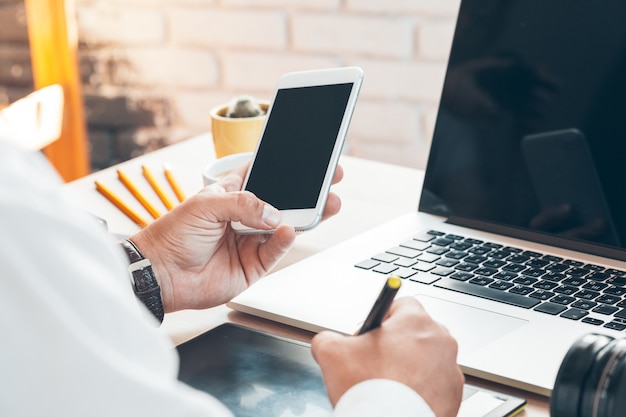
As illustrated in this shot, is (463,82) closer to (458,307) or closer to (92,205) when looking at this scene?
(458,307)

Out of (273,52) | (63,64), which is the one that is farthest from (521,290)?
(63,64)

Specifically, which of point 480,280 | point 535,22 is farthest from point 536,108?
point 480,280

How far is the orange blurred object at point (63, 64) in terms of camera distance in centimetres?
178

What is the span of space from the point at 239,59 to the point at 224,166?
714mm

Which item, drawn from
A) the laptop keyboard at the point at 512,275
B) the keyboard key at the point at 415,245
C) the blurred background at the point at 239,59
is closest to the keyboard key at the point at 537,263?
the laptop keyboard at the point at 512,275

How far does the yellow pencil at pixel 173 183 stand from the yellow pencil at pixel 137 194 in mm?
42

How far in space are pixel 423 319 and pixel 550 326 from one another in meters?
0.14

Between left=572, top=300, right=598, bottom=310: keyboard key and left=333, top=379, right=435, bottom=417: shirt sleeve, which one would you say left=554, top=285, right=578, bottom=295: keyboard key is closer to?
left=572, top=300, right=598, bottom=310: keyboard key

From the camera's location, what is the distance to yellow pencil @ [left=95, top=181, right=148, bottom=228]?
3.22 ft

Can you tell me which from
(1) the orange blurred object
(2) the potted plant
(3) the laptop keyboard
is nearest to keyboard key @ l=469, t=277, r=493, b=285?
(3) the laptop keyboard

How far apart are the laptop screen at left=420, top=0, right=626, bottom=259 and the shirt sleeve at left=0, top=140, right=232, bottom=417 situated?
0.58 m

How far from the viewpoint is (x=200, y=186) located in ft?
3.61

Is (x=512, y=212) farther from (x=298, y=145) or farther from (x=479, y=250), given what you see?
(x=298, y=145)

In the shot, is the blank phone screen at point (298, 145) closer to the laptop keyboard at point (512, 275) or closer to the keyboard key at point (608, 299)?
the laptop keyboard at point (512, 275)
